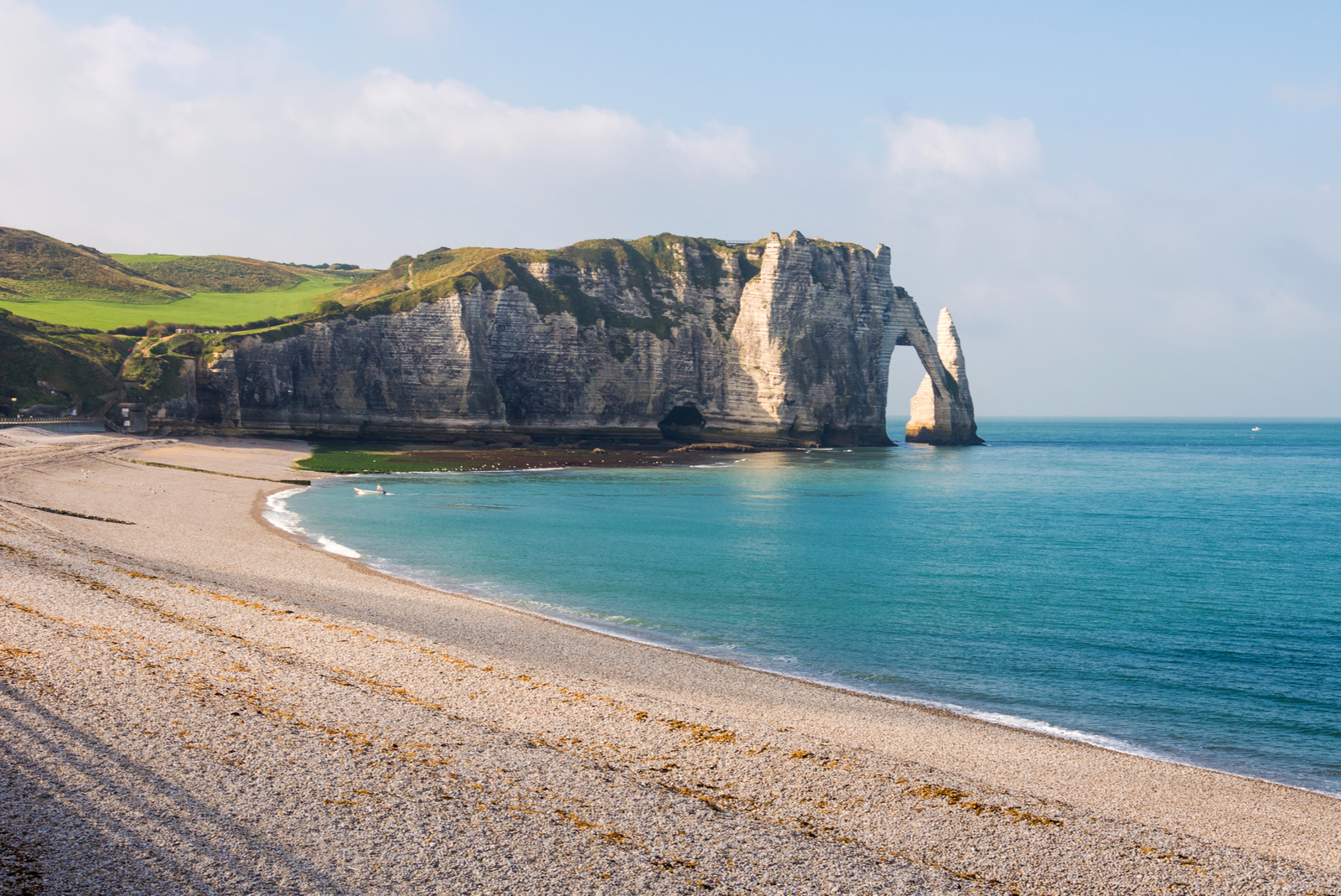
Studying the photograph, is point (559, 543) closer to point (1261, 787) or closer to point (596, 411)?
point (1261, 787)

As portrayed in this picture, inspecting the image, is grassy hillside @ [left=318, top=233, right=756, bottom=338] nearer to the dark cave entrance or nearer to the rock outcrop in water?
the rock outcrop in water

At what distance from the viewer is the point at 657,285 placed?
346 feet

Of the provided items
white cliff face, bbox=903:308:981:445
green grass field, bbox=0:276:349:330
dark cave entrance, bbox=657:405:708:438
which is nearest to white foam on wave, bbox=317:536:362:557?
green grass field, bbox=0:276:349:330

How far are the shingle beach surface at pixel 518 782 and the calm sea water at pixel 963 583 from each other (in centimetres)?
276

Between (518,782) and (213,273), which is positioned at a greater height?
(213,273)

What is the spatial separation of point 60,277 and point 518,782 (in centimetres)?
12301

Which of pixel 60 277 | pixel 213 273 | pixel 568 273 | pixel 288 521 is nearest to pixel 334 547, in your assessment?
pixel 288 521

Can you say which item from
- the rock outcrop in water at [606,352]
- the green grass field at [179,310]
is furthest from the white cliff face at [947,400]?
the green grass field at [179,310]

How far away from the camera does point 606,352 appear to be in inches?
3804

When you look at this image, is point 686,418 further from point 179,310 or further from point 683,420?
point 179,310

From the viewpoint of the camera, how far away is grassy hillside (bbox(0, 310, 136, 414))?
224 feet

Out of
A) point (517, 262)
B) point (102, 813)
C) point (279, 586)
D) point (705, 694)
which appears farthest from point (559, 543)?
point (517, 262)

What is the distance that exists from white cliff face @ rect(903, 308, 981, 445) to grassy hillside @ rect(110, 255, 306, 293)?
317 ft

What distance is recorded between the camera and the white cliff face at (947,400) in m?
116
